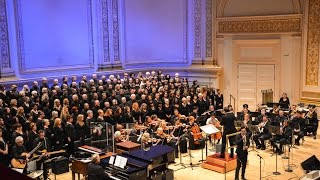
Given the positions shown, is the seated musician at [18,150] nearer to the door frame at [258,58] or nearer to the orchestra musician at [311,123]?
the orchestra musician at [311,123]

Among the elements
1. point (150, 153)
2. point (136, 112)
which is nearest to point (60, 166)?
point (150, 153)

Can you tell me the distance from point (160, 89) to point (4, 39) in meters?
6.66

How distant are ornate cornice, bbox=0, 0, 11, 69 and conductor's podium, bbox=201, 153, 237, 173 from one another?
30.4 ft

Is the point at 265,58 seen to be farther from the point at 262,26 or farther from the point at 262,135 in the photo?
the point at 262,135

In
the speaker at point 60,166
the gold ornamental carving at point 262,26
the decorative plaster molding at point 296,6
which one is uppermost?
the decorative plaster molding at point 296,6

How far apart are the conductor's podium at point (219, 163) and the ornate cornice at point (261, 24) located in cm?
891

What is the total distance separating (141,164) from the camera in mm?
8133

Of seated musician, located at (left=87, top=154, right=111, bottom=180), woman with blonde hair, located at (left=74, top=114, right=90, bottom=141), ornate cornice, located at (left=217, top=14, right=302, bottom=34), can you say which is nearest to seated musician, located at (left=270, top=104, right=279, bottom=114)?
ornate cornice, located at (left=217, top=14, right=302, bottom=34)

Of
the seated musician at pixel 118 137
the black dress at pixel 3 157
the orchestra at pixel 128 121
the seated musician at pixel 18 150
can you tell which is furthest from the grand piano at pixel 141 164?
the black dress at pixel 3 157

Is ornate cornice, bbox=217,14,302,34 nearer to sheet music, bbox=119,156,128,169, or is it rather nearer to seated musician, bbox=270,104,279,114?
seated musician, bbox=270,104,279,114

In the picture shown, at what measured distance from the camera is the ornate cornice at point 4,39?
14891 millimetres

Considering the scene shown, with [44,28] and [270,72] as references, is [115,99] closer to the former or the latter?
[44,28]

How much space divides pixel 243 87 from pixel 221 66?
1.61m

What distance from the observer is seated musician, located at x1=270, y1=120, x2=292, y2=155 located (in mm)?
11125
